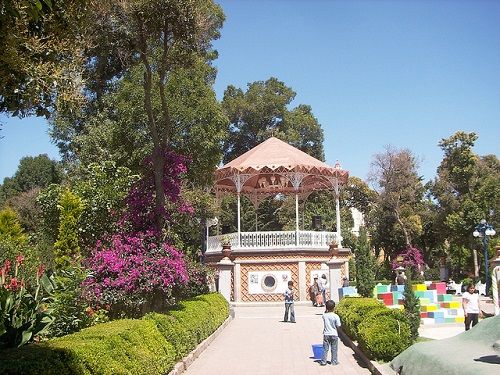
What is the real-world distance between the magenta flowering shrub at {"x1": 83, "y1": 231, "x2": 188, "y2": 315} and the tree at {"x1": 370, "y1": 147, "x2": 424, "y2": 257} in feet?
118

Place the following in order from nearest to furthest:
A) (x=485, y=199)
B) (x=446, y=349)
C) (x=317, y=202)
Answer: (x=446, y=349), (x=485, y=199), (x=317, y=202)

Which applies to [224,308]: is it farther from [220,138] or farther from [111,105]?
[111,105]

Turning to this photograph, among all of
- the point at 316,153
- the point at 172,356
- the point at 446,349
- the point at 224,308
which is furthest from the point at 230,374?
the point at 316,153

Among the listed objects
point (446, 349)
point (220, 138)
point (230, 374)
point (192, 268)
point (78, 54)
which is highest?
point (220, 138)

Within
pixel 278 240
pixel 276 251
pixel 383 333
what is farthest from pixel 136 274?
pixel 278 240

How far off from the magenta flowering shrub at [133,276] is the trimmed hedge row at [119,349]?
31.6 inches

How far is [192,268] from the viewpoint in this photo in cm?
1597

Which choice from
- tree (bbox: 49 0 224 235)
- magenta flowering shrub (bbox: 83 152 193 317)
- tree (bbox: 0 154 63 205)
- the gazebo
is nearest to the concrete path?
magenta flowering shrub (bbox: 83 152 193 317)

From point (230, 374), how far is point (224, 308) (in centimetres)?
904

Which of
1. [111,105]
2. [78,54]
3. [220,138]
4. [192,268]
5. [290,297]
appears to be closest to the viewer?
[78,54]

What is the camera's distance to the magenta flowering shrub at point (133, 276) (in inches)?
498

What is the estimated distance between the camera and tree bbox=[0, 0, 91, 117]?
7.75m

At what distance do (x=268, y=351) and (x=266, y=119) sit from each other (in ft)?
120

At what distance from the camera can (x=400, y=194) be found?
152 ft
